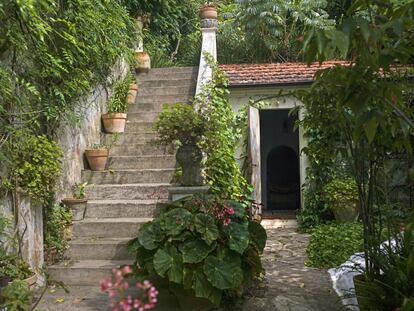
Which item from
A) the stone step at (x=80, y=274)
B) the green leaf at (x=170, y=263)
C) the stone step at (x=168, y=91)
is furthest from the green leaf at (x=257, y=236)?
the stone step at (x=168, y=91)

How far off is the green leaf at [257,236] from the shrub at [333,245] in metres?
1.34

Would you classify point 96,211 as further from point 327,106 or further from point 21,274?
point 327,106

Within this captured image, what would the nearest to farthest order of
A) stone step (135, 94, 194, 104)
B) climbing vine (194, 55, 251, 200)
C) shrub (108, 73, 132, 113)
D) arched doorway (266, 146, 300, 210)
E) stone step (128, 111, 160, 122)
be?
climbing vine (194, 55, 251, 200), shrub (108, 73, 132, 113), stone step (128, 111, 160, 122), stone step (135, 94, 194, 104), arched doorway (266, 146, 300, 210)

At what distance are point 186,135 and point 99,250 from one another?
1.70m

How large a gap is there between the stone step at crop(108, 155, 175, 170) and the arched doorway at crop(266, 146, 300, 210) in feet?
19.8

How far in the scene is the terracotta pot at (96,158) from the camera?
21.3ft

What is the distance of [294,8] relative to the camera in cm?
1121

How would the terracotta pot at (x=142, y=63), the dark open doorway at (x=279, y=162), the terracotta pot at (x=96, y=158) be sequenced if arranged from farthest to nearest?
the dark open doorway at (x=279, y=162) < the terracotta pot at (x=142, y=63) < the terracotta pot at (x=96, y=158)

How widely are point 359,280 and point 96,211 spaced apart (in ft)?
11.4

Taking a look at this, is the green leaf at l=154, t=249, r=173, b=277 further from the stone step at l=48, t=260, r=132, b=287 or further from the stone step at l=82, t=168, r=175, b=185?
the stone step at l=82, t=168, r=175, b=185

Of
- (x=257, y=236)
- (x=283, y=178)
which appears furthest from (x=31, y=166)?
(x=283, y=178)

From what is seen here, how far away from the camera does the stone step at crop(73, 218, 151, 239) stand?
5.37 meters

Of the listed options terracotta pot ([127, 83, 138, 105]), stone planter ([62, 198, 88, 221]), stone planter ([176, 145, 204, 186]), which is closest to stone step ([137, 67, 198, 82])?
terracotta pot ([127, 83, 138, 105])

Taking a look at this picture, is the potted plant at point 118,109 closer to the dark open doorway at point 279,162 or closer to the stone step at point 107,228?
the stone step at point 107,228
